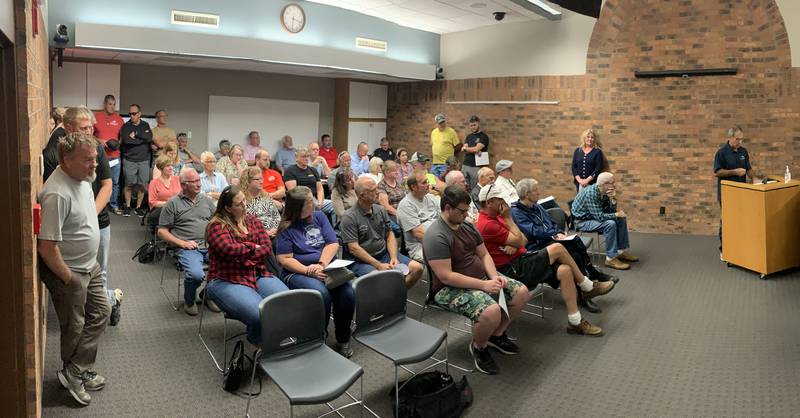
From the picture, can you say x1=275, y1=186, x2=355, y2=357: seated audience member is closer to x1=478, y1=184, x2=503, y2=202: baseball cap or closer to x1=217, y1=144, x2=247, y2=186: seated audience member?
x1=478, y1=184, x2=503, y2=202: baseball cap

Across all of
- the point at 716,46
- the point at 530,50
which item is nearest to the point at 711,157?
the point at 716,46

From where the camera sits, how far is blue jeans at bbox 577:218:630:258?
691 cm

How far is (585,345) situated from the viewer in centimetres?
472

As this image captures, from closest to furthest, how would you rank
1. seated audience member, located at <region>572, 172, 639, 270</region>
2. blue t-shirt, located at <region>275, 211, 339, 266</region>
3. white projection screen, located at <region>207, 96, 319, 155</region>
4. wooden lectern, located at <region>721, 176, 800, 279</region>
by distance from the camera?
blue t-shirt, located at <region>275, 211, 339, 266</region> → wooden lectern, located at <region>721, 176, 800, 279</region> → seated audience member, located at <region>572, 172, 639, 270</region> → white projection screen, located at <region>207, 96, 319, 155</region>

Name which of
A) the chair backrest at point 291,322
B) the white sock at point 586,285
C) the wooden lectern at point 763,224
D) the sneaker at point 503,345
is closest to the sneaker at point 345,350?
the chair backrest at point 291,322

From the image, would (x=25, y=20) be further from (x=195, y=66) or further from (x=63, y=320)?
(x=195, y=66)

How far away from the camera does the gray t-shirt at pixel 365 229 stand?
4.79 metres

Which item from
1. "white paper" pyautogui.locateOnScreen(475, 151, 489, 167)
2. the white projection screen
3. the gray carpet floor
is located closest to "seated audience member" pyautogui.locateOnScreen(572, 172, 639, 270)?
the gray carpet floor

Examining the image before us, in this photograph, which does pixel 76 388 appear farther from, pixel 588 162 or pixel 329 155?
pixel 329 155

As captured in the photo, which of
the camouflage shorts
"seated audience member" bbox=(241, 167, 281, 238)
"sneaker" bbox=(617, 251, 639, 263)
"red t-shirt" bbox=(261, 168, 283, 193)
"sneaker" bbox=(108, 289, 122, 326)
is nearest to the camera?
the camouflage shorts

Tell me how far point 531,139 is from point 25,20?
9.27 m

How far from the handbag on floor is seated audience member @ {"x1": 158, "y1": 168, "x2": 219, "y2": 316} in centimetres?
216

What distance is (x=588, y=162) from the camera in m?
8.93

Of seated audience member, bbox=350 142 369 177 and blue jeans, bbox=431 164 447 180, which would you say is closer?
seated audience member, bbox=350 142 369 177
